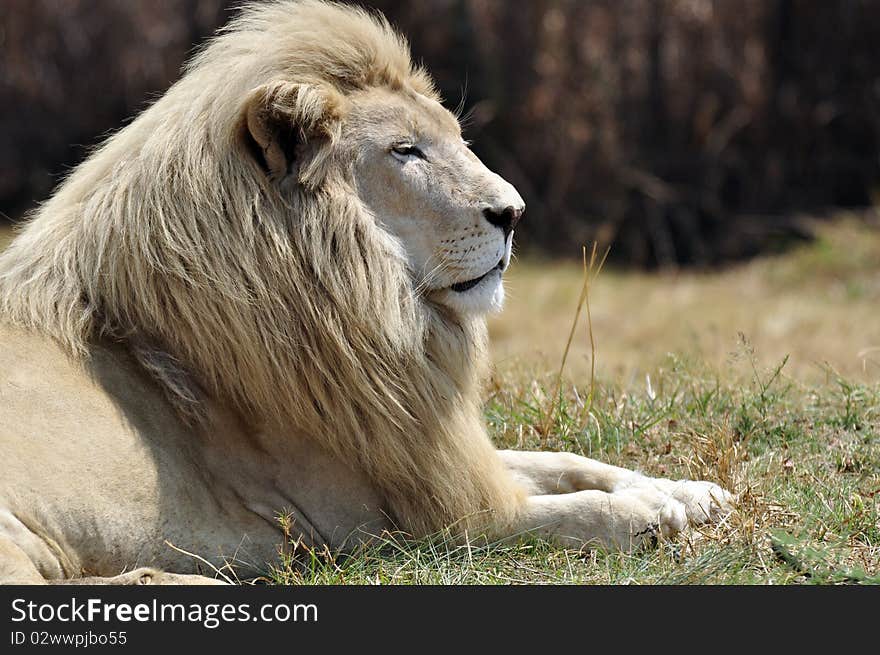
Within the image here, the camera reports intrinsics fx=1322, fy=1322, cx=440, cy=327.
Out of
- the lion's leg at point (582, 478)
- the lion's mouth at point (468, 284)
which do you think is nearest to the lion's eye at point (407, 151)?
the lion's mouth at point (468, 284)

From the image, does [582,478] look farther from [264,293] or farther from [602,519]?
[264,293]

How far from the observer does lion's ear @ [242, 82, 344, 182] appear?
10.9 feet

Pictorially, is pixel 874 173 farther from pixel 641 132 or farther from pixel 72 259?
pixel 72 259

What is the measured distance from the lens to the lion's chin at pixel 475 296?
139 inches

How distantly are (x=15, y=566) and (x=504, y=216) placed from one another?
1.50 meters

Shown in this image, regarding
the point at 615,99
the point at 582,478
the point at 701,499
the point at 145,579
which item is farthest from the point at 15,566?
the point at 615,99

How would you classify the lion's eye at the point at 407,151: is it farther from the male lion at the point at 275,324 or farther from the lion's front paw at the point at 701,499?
the lion's front paw at the point at 701,499

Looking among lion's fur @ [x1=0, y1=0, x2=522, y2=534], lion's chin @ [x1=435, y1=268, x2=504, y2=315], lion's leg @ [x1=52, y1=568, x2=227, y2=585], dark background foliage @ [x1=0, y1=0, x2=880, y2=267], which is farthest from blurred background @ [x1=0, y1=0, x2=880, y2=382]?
lion's leg @ [x1=52, y1=568, x2=227, y2=585]

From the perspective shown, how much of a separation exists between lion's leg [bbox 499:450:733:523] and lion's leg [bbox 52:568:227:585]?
1181 millimetres

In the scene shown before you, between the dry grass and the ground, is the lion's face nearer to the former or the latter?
the ground

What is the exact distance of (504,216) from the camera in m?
3.49

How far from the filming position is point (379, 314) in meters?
3.40

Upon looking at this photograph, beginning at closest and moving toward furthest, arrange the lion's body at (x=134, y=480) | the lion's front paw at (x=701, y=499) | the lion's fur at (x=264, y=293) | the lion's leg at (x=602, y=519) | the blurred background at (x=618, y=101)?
the lion's body at (x=134, y=480) → the lion's fur at (x=264, y=293) → the lion's leg at (x=602, y=519) → the lion's front paw at (x=701, y=499) → the blurred background at (x=618, y=101)
